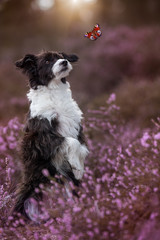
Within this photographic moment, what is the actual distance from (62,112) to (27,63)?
29.0 inches

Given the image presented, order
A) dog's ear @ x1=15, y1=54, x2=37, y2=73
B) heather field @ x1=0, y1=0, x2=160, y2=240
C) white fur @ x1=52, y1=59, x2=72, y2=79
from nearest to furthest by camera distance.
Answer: heather field @ x1=0, y1=0, x2=160, y2=240
white fur @ x1=52, y1=59, x2=72, y2=79
dog's ear @ x1=15, y1=54, x2=37, y2=73

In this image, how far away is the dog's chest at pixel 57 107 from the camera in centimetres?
414

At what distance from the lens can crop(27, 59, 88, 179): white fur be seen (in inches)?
162

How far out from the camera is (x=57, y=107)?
13.8ft

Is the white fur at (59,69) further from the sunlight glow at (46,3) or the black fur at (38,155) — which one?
the sunlight glow at (46,3)

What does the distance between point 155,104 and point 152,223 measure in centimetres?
645

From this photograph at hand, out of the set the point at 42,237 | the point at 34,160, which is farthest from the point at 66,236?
the point at 34,160

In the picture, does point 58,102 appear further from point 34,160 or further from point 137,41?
point 137,41

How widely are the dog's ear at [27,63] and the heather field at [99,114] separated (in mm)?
647

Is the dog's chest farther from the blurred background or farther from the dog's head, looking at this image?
the blurred background

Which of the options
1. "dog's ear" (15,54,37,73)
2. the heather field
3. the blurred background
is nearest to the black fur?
the heather field

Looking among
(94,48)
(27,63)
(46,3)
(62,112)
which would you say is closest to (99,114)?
(62,112)

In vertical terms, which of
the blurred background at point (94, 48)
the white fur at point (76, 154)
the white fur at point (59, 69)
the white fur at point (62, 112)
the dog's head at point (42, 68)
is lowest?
the white fur at point (76, 154)

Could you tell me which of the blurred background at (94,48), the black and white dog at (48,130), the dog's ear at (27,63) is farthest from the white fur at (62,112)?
the blurred background at (94,48)
